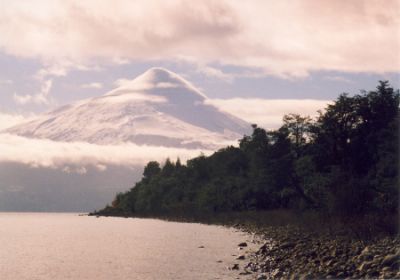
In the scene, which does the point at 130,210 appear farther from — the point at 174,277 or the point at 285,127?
the point at 174,277

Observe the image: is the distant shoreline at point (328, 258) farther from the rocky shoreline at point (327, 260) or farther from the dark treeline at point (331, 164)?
the dark treeline at point (331, 164)

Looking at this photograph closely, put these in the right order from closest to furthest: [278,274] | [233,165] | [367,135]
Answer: [278,274] < [367,135] < [233,165]

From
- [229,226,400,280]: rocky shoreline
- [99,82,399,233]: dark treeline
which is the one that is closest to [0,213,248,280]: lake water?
[229,226,400,280]: rocky shoreline

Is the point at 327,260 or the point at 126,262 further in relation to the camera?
the point at 126,262

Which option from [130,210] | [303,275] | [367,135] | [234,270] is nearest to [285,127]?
[367,135]

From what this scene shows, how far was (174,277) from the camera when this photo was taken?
31828 mm

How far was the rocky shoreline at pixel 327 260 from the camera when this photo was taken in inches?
1000

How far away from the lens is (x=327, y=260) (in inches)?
1168

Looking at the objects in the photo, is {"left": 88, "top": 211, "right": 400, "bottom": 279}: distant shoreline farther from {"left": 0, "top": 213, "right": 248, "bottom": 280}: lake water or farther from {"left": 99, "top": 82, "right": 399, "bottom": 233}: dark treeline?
{"left": 99, "top": 82, "right": 399, "bottom": 233}: dark treeline

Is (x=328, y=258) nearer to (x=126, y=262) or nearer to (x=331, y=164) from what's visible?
(x=126, y=262)

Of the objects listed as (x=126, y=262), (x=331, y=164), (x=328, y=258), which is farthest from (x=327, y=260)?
(x=331, y=164)

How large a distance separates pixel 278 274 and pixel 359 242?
311 inches

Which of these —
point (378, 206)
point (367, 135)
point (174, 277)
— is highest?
point (367, 135)

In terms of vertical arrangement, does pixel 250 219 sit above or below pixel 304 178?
below
